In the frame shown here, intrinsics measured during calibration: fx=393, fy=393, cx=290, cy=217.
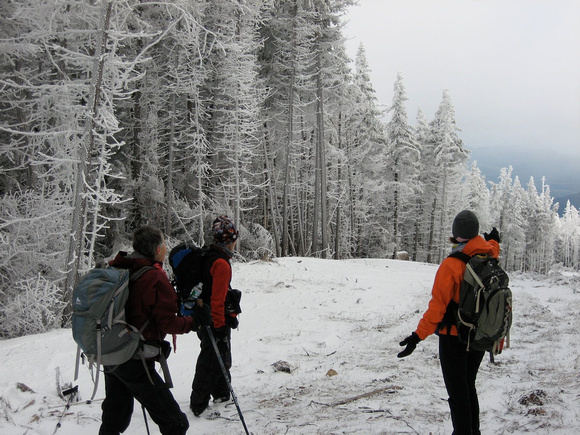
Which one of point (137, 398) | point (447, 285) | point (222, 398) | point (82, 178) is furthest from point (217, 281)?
point (82, 178)

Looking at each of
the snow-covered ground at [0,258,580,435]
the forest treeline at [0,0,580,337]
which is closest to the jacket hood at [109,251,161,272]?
the snow-covered ground at [0,258,580,435]

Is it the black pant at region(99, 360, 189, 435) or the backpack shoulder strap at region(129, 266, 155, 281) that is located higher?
the backpack shoulder strap at region(129, 266, 155, 281)

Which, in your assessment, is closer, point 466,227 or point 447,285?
point 447,285

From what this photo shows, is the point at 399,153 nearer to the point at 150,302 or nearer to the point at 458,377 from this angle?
the point at 458,377

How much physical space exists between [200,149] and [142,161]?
9.18 feet

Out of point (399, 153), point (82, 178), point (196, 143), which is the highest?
point (399, 153)

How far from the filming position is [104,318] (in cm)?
301

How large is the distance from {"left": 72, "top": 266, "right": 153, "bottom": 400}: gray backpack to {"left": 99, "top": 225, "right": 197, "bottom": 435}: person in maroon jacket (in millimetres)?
117

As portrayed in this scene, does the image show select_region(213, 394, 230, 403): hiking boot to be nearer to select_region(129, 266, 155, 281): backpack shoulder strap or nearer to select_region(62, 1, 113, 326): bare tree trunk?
select_region(129, 266, 155, 281): backpack shoulder strap

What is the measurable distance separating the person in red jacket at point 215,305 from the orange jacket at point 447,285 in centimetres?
215

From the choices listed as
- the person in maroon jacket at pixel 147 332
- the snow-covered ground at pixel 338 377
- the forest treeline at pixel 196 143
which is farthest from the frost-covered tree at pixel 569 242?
the person in maroon jacket at pixel 147 332

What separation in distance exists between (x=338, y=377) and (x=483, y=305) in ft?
10.7

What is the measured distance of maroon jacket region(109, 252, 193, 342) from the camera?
10.3 feet

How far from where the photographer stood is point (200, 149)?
1938 cm
